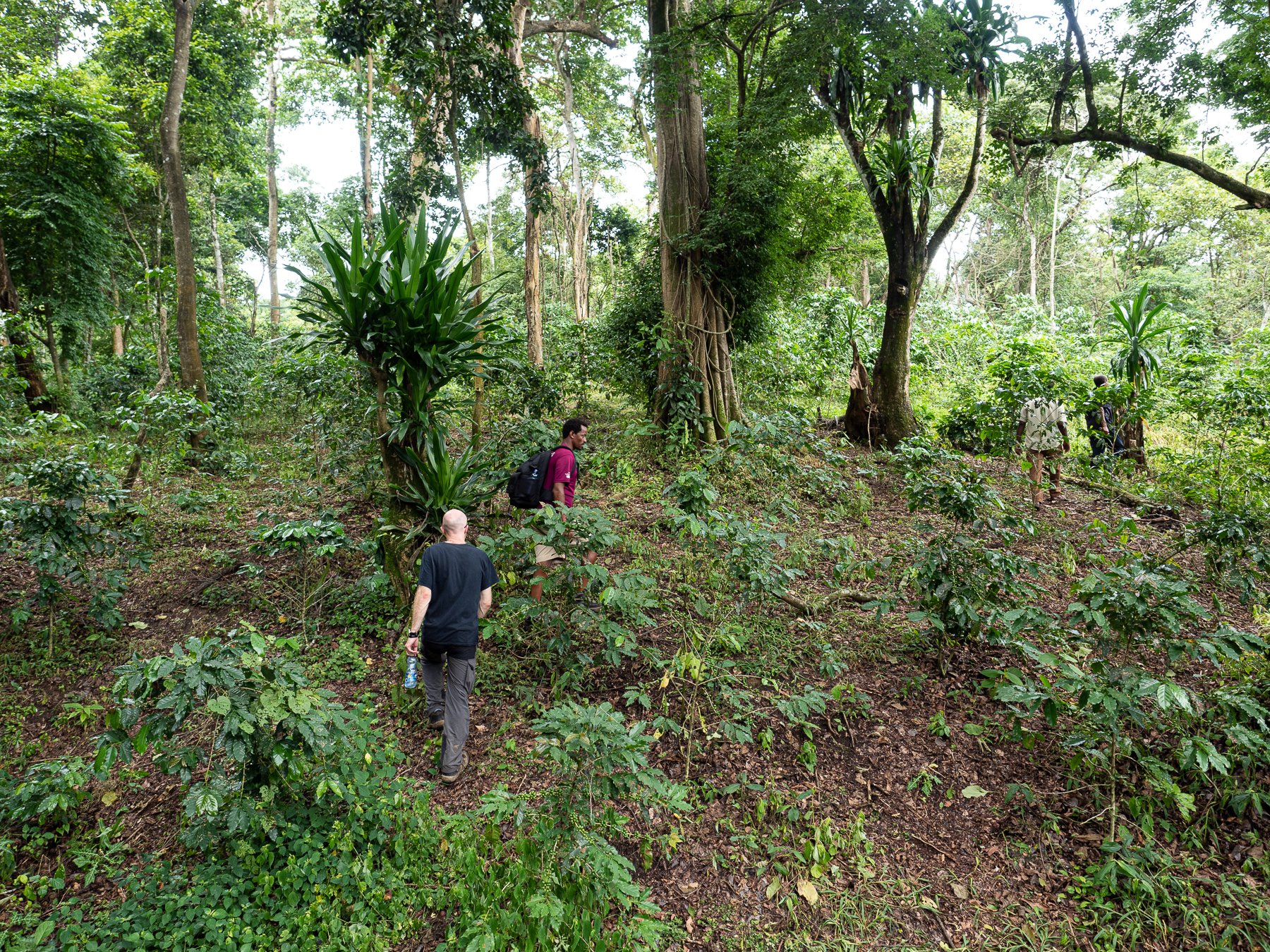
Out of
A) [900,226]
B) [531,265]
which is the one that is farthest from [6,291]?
[900,226]

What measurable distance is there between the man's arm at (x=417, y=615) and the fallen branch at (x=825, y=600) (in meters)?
2.42

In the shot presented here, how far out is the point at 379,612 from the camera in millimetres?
4715

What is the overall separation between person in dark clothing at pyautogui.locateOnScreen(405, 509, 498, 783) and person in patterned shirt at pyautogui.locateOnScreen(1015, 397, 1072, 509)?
5924 millimetres

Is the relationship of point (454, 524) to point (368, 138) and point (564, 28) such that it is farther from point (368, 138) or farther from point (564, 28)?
point (368, 138)

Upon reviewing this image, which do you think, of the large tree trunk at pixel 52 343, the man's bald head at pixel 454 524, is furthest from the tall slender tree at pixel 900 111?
the large tree trunk at pixel 52 343

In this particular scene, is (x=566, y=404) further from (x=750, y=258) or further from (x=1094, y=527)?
(x=1094, y=527)

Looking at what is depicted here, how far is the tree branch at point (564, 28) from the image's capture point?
10.1 m

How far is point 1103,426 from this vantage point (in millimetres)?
7762

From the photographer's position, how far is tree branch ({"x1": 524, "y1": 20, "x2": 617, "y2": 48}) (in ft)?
33.1

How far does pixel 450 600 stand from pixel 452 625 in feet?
0.41

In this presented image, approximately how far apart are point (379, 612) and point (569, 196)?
71.8 feet

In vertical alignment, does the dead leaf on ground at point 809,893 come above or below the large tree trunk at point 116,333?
below

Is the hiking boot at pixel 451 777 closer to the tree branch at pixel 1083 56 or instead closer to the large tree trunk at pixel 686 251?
the large tree trunk at pixel 686 251

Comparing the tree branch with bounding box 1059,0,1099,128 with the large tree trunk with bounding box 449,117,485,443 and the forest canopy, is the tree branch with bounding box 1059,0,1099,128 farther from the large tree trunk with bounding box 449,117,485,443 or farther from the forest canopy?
the large tree trunk with bounding box 449,117,485,443
